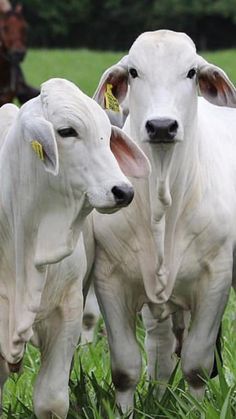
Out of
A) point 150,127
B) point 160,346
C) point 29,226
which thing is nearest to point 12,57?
point 160,346

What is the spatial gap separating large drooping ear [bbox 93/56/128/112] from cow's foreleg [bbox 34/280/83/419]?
932mm

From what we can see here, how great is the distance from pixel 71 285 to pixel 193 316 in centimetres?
81

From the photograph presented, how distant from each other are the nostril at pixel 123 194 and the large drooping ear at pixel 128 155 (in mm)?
444

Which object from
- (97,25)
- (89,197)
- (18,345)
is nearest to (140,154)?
(89,197)

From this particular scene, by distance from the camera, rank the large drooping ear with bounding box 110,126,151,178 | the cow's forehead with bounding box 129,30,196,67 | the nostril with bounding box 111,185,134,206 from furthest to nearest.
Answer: the cow's forehead with bounding box 129,30,196,67
the large drooping ear with bounding box 110,126,151,178
the nostril with bounding box 111,185,134,206

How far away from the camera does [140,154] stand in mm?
6043

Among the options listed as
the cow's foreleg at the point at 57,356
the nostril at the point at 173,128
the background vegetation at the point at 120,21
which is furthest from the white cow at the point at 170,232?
the background vegetation at the point at 120,21

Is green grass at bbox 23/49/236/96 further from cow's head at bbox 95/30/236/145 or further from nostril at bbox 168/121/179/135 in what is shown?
nostril at bbox 168/121/179/135

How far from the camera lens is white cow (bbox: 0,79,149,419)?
18.7ft

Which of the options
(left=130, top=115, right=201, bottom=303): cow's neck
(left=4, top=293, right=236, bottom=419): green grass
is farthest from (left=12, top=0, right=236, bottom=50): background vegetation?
(left=130, top=115, right=201, bottom=303): cow's neck

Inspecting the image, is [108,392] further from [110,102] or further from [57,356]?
[110,102]

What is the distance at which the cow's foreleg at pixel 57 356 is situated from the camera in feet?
20.0

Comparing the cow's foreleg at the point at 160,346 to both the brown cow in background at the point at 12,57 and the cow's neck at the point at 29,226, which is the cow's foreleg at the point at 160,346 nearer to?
the cow's neck at the point at 29,226

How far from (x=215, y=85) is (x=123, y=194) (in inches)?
49.7
